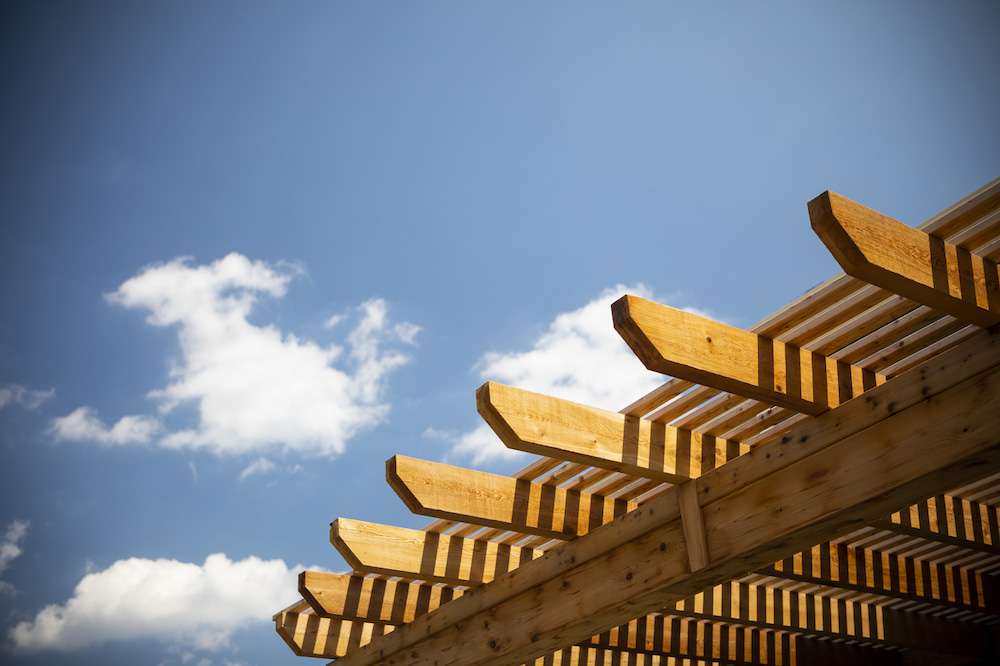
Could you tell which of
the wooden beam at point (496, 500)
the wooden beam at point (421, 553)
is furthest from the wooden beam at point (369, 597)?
the wooden beam at point (496, 500)

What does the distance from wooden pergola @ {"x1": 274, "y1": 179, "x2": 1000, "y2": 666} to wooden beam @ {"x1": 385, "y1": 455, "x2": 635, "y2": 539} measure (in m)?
0.01

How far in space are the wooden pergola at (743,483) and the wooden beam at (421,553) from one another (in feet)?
0.04

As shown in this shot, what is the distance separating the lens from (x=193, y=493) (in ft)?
122

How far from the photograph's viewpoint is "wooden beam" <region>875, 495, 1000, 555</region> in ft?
16.7

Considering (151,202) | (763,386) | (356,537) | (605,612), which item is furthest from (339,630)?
(151,202)

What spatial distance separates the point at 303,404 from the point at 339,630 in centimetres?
2583

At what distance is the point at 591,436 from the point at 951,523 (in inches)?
97.3

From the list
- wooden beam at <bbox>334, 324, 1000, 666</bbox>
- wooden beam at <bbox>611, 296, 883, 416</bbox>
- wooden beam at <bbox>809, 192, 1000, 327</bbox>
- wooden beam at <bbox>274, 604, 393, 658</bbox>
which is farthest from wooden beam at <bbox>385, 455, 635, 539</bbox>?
wooden beam at <bbox>274, 604, 393, 658</bbox>

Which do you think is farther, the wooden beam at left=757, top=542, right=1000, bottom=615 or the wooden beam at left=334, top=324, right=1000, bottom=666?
the wooden beam at left=757, top=542, right=1000, bottom=615

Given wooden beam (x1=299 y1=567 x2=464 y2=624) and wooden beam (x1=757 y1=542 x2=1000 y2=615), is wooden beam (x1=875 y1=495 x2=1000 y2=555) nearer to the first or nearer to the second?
wooden beam (x1=757 y1=542 x2=1000 y2=615)

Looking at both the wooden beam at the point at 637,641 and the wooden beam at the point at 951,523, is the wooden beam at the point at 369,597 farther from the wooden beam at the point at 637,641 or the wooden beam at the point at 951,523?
the wooden beam at the point at 951,523

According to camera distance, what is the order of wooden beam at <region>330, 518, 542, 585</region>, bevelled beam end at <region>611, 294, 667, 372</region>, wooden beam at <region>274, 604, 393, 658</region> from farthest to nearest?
wooden beam at <region>274, 604, 393, 658</region>, wooden beam at <region>330, 518, 542, 585</region>, bevelled beam end at <region>611, 294, 667, 372</region>

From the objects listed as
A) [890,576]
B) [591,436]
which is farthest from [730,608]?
[591,436]

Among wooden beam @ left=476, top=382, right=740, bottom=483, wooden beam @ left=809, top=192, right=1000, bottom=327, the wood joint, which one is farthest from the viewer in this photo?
the wood joint
